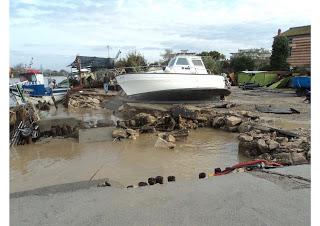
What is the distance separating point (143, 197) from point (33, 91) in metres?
26.4

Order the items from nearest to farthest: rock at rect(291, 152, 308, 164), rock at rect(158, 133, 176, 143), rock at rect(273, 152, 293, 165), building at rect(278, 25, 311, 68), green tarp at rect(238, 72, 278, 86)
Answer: rock at rect(291, 152, 308, 164) < rock at rect(273, 152, 293, 165) < rock at rect(158, 133, 176, 143) < green tarp at rect(238, 72, 278, 86) < building at rect(278, 25, 311, 68)

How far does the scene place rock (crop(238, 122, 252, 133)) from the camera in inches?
547

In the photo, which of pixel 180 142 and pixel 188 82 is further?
pixel 188 82

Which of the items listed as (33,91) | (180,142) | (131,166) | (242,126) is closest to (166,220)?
(131,166)

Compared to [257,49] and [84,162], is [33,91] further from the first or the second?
[257,49]

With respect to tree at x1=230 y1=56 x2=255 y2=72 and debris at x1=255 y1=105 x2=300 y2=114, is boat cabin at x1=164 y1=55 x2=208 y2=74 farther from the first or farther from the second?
tree at x1=230 y1=56 x2=255 y2=72

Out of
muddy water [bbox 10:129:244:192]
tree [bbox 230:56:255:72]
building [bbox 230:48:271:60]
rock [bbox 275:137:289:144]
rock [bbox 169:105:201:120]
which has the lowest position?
muddy water [bbox 10:129:244:192]

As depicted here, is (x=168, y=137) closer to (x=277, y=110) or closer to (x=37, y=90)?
(x=277, y=110)

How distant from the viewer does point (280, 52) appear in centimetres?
4094

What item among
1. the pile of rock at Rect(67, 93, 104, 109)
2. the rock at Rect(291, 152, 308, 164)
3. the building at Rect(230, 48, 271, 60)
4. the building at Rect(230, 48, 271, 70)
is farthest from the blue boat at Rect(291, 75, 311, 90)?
the building at Rect(230, 48, 271, 60)

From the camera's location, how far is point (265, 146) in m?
10.2

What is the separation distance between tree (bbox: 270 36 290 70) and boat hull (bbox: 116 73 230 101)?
18984 millimetres

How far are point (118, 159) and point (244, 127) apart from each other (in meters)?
5.44

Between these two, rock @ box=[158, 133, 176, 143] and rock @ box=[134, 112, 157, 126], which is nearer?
rock @ box=[158, 133, 176, 143]
